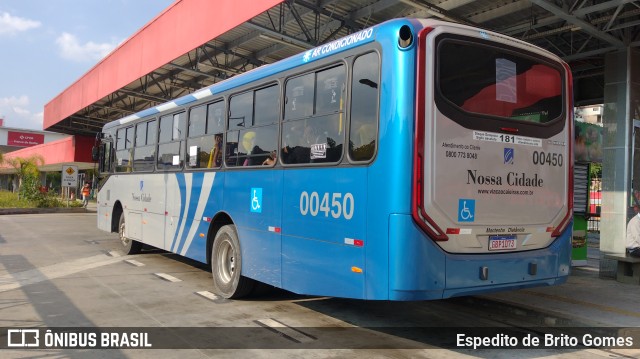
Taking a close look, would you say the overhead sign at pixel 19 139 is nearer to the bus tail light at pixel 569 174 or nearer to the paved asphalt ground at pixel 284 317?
the paved asphalt ground at pixel 284 317

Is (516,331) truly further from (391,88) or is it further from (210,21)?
(210,21)

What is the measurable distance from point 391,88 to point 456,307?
393 cm

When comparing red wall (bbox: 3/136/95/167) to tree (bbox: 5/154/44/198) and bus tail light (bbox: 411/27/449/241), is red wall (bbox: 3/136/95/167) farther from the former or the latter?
bus tail light (bbox: 411/27/449/241)

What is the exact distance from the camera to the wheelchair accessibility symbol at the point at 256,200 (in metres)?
6.56

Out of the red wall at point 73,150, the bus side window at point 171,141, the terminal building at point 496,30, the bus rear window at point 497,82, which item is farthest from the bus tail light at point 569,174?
the red wall at point 73,150

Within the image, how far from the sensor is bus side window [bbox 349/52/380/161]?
194 inches

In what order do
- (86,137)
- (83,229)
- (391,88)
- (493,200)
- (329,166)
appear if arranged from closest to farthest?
(391,88)
(493,200)
(329,166)
(83,229)
(86,137)

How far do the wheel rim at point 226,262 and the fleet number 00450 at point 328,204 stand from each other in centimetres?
210

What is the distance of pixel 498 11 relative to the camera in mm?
10500

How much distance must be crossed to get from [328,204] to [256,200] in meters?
1.60

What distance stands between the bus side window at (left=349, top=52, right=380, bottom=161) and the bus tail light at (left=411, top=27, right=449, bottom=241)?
44cm

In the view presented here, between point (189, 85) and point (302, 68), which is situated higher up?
point (189, 85)

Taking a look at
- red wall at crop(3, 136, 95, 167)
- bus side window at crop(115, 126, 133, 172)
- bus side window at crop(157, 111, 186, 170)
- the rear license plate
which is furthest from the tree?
the rear license plate

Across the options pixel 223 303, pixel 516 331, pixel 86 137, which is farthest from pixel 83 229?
pixel 86 137
